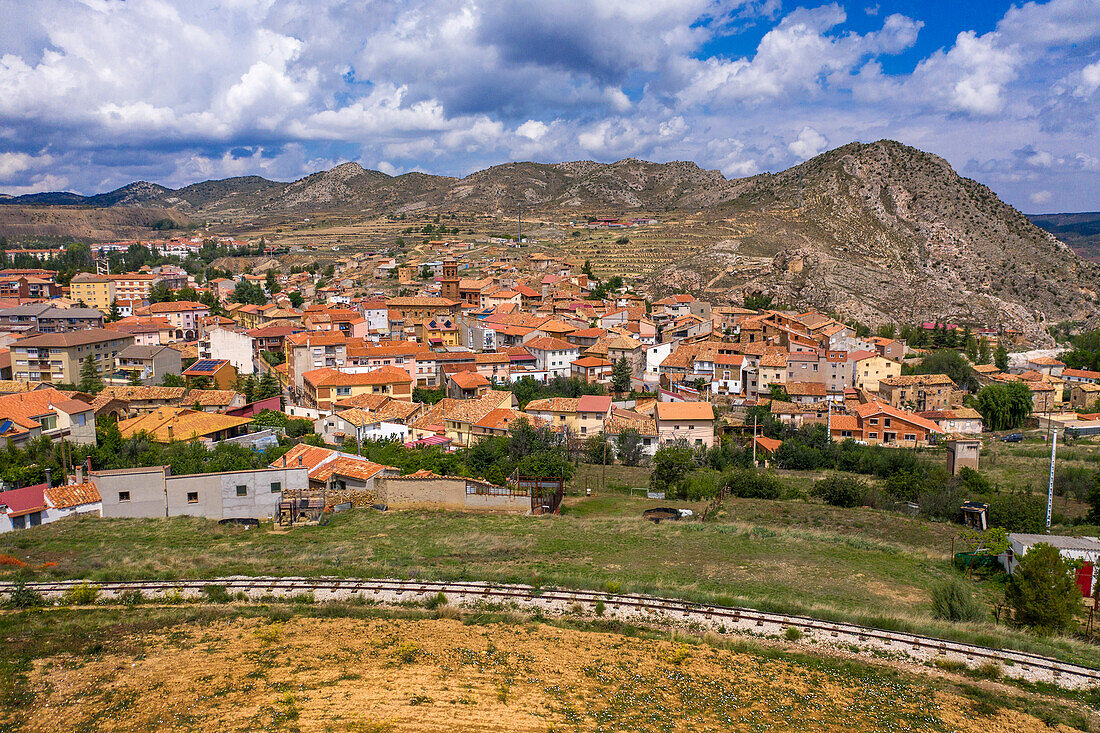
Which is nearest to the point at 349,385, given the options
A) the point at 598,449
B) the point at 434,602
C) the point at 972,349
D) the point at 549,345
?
the point at 598,449

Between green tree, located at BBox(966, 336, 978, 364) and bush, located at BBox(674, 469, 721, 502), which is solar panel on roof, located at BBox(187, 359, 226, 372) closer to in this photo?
bush, located at BBox(674, 469, 721, 502)

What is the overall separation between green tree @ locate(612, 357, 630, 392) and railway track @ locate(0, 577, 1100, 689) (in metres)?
35.4

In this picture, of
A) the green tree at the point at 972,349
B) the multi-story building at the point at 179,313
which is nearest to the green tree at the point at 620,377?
the green tree at the point at 972,349

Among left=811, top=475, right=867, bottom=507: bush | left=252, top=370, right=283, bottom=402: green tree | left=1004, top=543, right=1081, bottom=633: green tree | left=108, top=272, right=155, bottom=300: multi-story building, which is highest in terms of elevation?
left=108, top=272, right=155, bottom=300: multi-story building

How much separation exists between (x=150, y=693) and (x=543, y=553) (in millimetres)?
10489

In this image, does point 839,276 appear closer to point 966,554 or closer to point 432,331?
point 432,331

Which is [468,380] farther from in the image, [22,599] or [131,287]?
[131,287]

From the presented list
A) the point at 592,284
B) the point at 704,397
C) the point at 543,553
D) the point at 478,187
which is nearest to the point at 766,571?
the point at 543,553

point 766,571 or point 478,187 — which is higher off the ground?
point 478,187

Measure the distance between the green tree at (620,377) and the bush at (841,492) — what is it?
20.7m

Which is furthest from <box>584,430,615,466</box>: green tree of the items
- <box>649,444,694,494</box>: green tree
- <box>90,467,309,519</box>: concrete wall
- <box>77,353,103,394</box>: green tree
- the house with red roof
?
<box>77,353,103,394</box>: green tree

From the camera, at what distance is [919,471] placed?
3353 centimetres

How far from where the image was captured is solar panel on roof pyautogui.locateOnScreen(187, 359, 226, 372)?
1860 inches

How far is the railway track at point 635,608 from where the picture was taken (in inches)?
490
